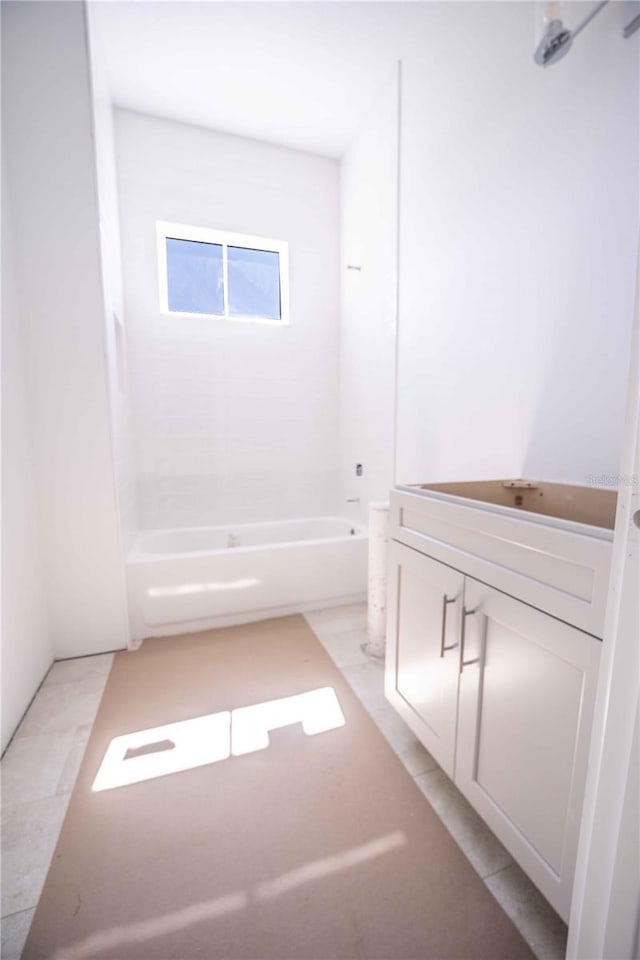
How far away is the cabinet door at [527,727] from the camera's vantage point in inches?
30.5

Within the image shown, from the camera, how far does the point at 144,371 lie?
2.93 metres

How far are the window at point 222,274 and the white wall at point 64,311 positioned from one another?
104 cm

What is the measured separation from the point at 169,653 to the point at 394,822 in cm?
143

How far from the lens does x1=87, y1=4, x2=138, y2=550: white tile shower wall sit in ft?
6.64

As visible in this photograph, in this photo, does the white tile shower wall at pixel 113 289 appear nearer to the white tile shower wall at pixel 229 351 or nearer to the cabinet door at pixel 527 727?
the white tile shower wall at pixel 229 351

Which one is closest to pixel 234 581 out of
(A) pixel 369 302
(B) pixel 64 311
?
(B) pixel 64 311

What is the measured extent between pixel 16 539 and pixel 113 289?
1588 millimetres

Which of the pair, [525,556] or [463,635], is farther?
[463,635]

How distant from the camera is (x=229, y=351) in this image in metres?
3.13

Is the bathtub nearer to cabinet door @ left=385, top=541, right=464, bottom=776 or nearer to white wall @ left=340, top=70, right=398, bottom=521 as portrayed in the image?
white wall @ left=340, top=70, right=398, bottom=521

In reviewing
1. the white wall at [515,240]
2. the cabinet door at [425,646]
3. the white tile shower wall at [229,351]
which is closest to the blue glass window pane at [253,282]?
the white tile shower wall at [229,351]

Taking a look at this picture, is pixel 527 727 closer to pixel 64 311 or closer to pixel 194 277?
pixel 64 311

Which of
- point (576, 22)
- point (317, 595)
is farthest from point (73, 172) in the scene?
point (317, 595)

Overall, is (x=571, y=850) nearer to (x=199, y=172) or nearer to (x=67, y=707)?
(x=67, y=707)
